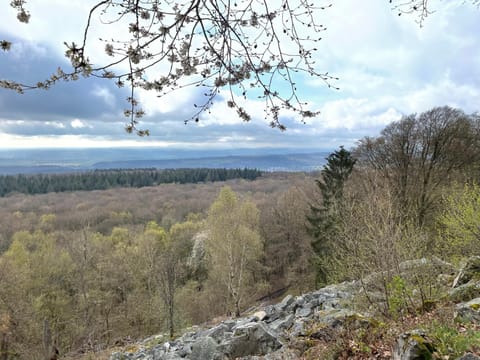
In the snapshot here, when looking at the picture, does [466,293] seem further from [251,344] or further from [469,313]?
[251,344]

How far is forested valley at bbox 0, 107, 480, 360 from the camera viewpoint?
35.4ft

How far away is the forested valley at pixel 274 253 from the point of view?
1078cm

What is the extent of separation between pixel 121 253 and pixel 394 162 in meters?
22.6

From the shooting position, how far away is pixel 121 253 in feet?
96.3

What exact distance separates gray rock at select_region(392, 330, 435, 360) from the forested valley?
2796 millimetres

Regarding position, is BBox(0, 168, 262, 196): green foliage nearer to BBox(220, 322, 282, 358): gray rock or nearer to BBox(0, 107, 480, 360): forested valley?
BBox(0, 107, 480, 360): forested valley

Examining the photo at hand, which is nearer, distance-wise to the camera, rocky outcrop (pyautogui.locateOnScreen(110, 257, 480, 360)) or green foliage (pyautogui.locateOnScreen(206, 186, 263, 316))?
rocky outcrop (pyautogui.locateOnScreen(110, 257, 480, 360))

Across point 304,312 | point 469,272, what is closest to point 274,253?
point 304,312

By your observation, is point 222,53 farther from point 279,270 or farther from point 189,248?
point 189,248

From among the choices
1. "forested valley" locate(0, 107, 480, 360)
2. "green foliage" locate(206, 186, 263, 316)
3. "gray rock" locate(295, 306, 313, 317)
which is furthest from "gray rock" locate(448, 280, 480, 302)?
"green foliage" locate(206, 186, 263, 316)

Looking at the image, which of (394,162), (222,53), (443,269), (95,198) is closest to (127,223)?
(95,198)

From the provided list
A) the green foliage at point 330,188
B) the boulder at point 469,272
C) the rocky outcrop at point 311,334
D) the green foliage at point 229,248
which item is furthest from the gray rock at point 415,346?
the green foliage at point 330,188

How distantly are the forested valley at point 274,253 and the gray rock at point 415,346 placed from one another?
2.80m

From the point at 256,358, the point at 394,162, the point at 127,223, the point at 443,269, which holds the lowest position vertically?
the point at 127,223
